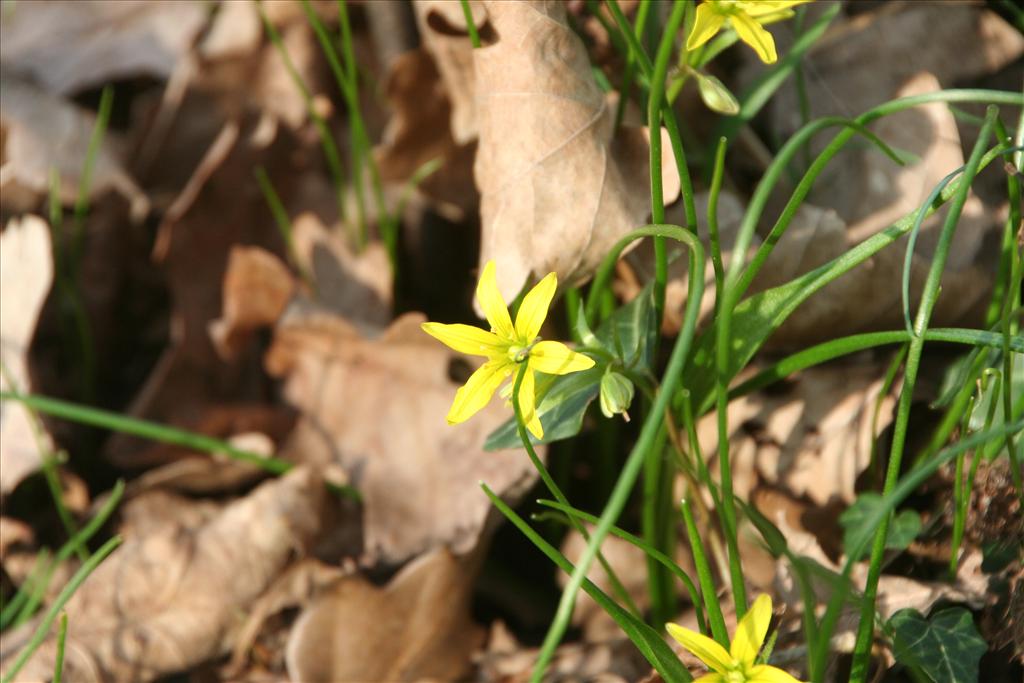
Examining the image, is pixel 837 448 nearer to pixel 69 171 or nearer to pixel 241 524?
pixel 241 524

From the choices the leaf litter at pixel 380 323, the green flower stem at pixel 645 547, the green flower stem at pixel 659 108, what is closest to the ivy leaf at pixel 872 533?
the leaf litter at pixel 380 323

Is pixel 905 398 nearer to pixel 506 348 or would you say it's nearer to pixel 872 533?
pixel 872 533

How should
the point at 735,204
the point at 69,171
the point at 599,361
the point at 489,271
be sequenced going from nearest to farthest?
the point at 489,271 → the point at 599,361 → the point at 735,204 → the point at 69,171

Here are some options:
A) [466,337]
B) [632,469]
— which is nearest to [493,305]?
[466,337]

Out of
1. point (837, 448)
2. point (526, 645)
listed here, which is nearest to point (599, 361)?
point (837, 448)

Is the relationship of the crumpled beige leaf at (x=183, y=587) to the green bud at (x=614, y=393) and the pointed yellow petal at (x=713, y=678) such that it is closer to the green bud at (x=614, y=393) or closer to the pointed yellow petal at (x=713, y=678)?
the green bud at (x=614, y=393)

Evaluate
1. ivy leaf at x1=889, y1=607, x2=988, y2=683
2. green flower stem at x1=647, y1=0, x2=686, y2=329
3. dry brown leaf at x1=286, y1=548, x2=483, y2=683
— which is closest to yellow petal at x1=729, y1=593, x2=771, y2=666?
ivy leaf at x1=889, y1=607, x2=988, y2=683
